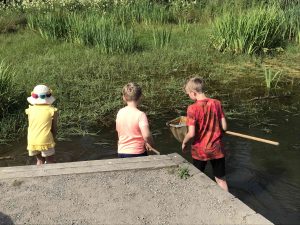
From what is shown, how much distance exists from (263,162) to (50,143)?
252 cm

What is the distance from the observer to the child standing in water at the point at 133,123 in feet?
14.6

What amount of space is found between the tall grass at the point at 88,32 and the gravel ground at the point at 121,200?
6.27 metres

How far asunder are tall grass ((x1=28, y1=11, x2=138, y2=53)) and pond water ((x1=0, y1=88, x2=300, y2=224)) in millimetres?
3562

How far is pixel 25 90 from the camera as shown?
309 inches

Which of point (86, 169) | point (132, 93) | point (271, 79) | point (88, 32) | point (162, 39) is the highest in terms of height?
point (132, 93)

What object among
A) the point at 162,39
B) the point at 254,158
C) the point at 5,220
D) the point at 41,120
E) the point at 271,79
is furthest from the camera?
the point at 162,39

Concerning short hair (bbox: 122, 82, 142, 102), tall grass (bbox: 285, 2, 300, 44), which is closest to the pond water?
short hair (bbox: 122, 82, 142, 102)

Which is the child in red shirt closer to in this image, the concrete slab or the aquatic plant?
the concrete slab

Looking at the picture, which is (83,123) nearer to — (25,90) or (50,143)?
(25,90)

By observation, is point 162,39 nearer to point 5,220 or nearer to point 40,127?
point 40,127

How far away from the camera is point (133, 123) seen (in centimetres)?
448

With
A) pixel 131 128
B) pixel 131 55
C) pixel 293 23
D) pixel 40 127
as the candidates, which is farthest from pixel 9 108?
pixel 293 23

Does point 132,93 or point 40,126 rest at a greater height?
point 132,93

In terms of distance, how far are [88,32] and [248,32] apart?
3.49m
